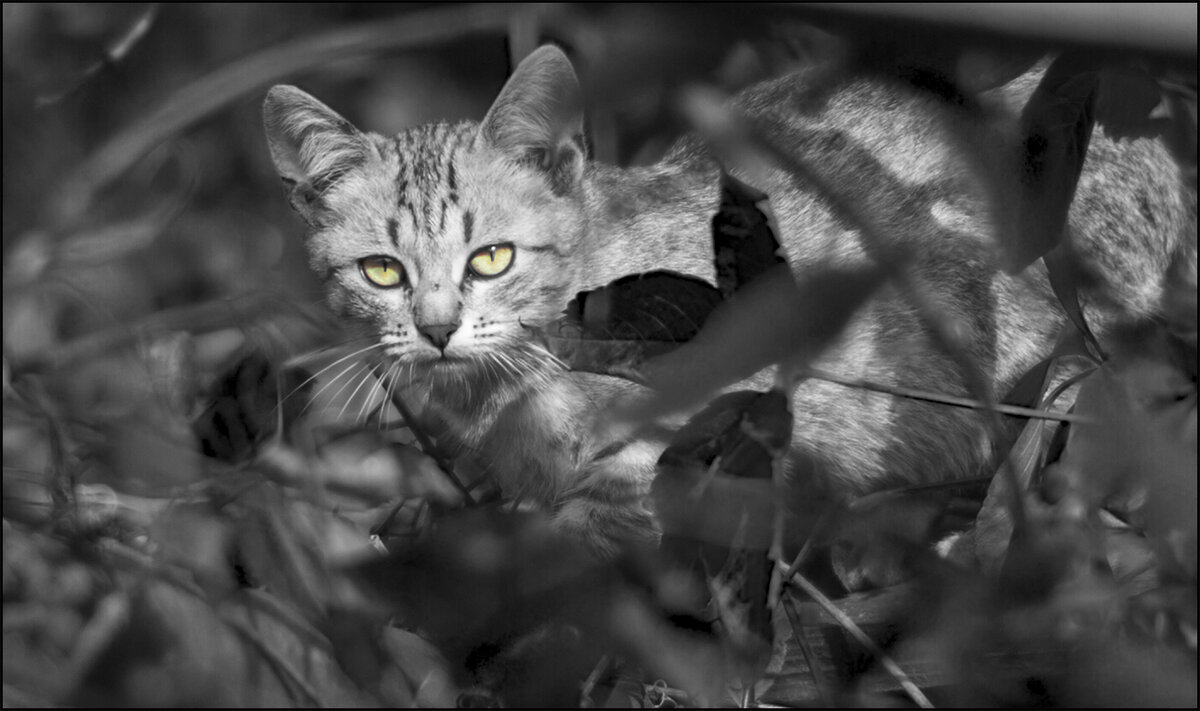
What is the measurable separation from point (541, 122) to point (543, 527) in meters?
0.51

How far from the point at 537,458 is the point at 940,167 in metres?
0.60

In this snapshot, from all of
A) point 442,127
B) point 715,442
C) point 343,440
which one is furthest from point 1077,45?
point 442,127

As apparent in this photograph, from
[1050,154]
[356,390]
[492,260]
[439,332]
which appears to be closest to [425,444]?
[356,390]

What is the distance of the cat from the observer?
128 centimetres

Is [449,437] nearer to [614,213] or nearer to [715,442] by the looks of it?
[614,213]

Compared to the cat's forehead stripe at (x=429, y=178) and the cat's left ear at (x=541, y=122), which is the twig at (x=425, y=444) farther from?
the cat's left ear at (x=541, y=122)

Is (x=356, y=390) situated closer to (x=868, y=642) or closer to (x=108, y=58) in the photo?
(x=108, y=58)

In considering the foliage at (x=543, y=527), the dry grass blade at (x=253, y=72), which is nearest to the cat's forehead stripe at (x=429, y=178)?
the foliage at (x=543, y=527)

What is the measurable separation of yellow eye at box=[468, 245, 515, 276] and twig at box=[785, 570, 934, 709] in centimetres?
67

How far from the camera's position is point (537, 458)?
1396 millimetres

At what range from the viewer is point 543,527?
0.85 m

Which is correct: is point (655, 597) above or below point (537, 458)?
above

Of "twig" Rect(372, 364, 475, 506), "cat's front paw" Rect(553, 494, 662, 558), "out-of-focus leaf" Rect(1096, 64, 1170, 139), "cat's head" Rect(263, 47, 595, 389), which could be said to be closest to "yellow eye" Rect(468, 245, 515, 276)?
"cat's head" Rect(263, 47, 595, 389)

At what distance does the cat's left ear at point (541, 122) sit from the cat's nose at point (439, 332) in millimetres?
222
